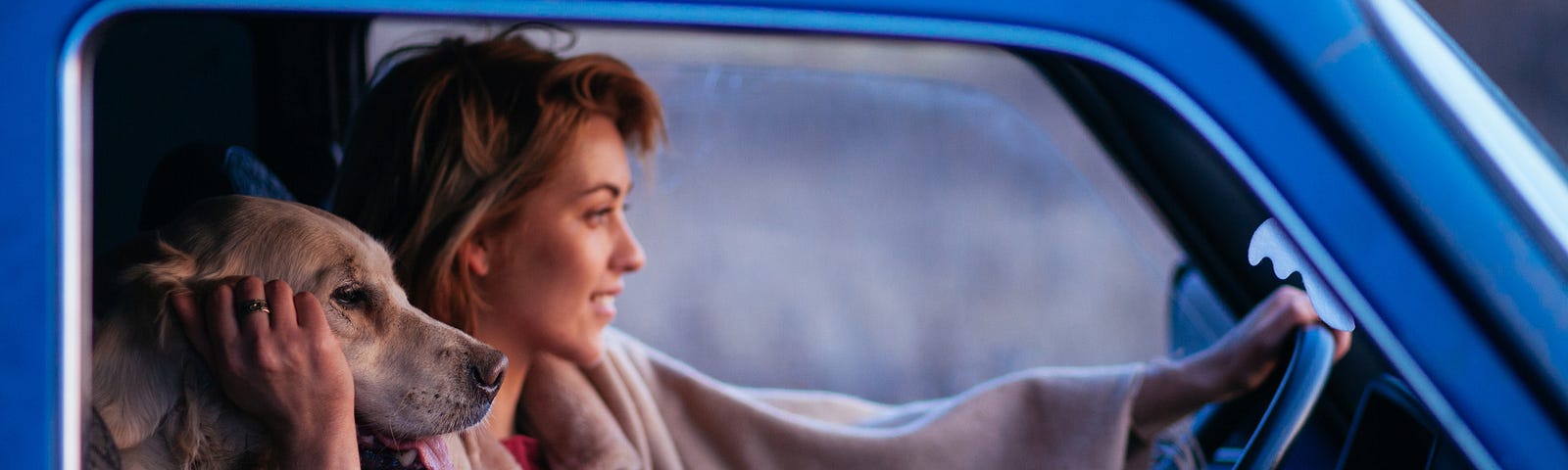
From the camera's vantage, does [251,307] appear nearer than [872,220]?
Yes

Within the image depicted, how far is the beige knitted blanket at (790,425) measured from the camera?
1474 millimetres

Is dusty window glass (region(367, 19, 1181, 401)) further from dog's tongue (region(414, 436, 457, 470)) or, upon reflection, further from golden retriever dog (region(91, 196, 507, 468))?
dog's tongue (region(414, 436, 457, 470))

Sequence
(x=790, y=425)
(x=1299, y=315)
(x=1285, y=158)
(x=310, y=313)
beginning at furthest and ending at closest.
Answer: (x=790, y=425), (x=1299, y=315), (x=310, y=313), (x=1285, y=158)

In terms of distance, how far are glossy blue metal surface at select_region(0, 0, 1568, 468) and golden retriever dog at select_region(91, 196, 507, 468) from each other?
89 millimetres

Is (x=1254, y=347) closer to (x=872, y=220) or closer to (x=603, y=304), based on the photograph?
(x=603, y=304)

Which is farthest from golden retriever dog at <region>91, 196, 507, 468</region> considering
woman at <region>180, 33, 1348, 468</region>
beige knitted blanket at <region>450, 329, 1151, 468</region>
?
beige knitted blanket at <region>450, 329, 1151, 468</region>

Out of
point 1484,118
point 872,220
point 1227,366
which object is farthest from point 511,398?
point 872,220

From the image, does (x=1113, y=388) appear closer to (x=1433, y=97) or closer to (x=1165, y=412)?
(x=1165, y=412)

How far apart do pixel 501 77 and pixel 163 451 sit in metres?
0.57

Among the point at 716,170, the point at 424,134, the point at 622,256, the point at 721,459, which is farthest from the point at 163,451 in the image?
the point at 716,170

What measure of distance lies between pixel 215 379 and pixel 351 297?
0.63 ft

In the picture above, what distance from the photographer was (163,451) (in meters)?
0.95

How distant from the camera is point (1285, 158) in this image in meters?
0.87

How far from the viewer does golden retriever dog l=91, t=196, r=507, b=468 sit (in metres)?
0.92
